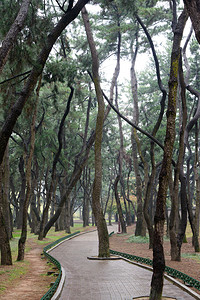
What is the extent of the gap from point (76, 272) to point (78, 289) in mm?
2748

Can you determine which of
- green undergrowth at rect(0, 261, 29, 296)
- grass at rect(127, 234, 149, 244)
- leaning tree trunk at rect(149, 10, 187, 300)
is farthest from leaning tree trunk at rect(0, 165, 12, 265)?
grass at rect(127, 234, 149, 244)

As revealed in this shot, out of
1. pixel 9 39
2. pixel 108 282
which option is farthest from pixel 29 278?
pixel 9 39

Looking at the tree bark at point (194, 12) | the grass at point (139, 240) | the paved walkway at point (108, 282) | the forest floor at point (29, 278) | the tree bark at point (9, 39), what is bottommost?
the forest floor at point (29, 278)

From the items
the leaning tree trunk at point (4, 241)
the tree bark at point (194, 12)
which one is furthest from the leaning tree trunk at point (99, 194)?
the tree bark at point (194, 12)

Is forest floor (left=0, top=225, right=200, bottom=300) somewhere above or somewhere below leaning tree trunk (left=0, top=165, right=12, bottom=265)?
below

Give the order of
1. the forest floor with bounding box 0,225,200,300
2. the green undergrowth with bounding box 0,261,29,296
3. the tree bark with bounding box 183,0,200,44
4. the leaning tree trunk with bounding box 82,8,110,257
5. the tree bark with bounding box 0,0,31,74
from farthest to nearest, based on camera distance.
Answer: the leaning tree trunk with bounding box 82,8,110,257, the green undergrowth with bounding box 0,261,29,296, the forest floor with bounding box 0,225,200,300, the tree bark with bounding box 0,0,31,74, the tree bark with bounding box 183,0,200,44

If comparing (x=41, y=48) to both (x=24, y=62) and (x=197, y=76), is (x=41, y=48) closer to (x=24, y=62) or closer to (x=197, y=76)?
(x=24, y=62)

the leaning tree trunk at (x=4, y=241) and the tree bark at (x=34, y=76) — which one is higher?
the tree bark at (x=34, y=76)

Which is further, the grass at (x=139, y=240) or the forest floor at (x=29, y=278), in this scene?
the grass at (x=139, y=240)

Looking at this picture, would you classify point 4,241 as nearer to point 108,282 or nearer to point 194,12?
point 108,282

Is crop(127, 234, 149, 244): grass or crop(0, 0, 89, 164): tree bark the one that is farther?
crop(127, 234, 149, 244): grass

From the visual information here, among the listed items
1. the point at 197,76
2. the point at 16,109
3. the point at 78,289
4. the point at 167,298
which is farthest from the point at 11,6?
the point at 197,76

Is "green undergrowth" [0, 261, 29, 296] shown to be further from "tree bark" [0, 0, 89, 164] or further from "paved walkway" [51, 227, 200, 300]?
"tree bark" [0, 0, 89, 164]

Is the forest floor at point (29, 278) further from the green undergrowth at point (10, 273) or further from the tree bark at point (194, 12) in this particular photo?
the tree bark at point (194, 12)
